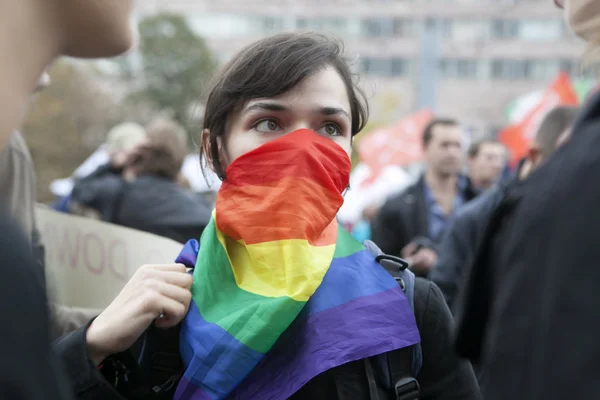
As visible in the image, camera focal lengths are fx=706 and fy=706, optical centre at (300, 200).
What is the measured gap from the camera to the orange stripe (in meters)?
1.67

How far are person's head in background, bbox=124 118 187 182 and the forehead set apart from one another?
257 centimetres

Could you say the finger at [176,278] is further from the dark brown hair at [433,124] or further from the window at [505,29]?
the window at [505,29]

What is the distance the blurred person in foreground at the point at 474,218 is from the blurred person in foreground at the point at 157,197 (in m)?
1.43

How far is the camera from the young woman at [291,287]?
5.23 ft

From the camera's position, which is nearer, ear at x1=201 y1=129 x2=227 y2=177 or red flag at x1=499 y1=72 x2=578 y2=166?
ear at x1=201 y1=129 x2=227 y2=177

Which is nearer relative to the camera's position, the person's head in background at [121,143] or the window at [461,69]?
the person's head in background at [121,143]

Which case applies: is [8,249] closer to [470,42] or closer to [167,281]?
[167,281]

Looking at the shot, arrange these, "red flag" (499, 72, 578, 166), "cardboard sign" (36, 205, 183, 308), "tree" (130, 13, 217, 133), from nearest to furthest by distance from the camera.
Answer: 1. "cardboard sign" (36, 205, 183, 308)
2. "red flag" (499, 72, 578, 166)
3. "tree" (130, 13, 217, 133)

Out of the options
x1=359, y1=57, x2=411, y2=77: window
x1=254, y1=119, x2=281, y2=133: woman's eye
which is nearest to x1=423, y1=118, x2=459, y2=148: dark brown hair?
x1=254, y1=119, x2=281, y2=133: woman's eye

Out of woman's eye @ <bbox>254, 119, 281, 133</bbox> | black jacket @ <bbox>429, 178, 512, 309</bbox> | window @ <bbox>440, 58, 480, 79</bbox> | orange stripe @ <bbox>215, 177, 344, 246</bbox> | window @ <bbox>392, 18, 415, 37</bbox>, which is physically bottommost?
window @ <bbox>440, 58, 480, 79</bbox>

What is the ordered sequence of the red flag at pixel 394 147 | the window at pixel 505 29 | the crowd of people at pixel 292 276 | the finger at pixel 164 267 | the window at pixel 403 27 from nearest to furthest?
the crowd of people at pixel 292 276 → the finger at pixel 164 267 → the red flag at pixel 394 147 → the window at pixel 505 29 → the window at pixel 403 27

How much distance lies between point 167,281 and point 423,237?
3.95 meters

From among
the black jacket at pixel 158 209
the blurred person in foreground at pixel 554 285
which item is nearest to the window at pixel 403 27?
the black jacket at pixel 158 209

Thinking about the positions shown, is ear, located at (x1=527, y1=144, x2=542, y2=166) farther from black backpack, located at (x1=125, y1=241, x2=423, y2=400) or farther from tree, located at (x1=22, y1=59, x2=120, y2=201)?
tree, located at (x1=22, y1=59, x2=120, y2=201)
